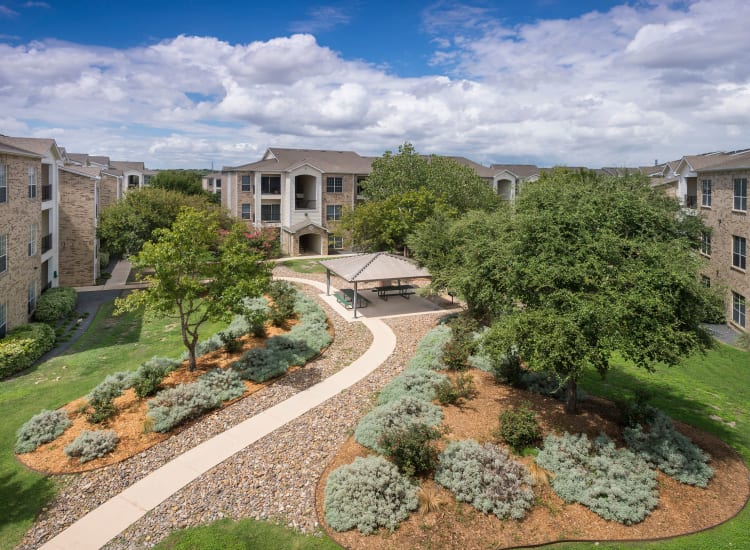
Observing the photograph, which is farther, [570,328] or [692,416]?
[692,416]

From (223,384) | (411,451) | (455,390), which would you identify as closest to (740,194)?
(455,390)

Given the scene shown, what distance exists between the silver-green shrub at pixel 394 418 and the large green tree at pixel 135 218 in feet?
84.7

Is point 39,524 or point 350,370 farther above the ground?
point 350,370

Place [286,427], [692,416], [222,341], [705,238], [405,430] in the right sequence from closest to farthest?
[405,430], [286,427], [692,416], [222,341], [705,238]

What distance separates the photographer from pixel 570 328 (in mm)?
10461

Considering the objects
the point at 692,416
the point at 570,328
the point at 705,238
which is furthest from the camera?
the point at 705,238

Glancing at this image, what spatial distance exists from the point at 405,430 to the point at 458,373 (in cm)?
528

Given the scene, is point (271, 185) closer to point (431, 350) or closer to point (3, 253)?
point (3, 253)

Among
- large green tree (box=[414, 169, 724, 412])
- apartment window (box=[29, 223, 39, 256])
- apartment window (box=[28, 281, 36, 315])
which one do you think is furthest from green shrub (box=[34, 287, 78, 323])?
large green tree (box=[414, 169, 724, 412])

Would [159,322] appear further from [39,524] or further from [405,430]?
[405,430]

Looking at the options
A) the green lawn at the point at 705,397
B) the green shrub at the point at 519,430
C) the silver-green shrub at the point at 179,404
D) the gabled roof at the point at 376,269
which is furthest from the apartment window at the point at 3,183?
the green lawn at the point at 705,397

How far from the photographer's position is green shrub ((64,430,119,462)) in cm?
1235

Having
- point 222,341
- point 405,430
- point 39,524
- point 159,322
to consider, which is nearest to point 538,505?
point 405,430

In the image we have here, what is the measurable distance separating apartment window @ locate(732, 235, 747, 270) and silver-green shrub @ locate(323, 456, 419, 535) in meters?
24.5
